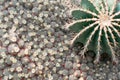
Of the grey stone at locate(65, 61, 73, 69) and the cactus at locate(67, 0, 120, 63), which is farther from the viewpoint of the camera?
the grey stone at locate(65, 61, 73, 69)

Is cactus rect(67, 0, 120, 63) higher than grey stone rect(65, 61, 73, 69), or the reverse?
cactus rect(67, 0, 120, 63)

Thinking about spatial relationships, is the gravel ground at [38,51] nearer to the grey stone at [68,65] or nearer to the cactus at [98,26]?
the grey stone at [68,65]

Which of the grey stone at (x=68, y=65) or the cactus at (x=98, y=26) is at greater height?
the cactus at (x=98, y=26)

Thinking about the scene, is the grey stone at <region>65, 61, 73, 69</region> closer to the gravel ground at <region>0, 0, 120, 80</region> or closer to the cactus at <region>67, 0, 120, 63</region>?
the gravel ground at <region>0, 0, 120, 80</region>

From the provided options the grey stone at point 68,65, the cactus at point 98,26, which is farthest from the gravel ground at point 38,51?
the cactus at point 98,26

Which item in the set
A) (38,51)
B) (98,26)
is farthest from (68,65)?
(98,26)

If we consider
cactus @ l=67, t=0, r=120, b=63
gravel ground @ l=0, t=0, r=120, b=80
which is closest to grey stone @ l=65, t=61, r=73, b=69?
gravel ground @ l=0, t=0, r=120, b=80

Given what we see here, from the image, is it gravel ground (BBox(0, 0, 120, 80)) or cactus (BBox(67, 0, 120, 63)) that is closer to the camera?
cactus (BBox(67, 0, 120, 63))

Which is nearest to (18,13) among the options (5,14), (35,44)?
(5,14)
